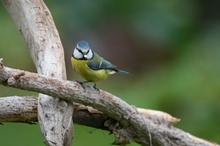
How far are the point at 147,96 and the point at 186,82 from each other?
0.26 m

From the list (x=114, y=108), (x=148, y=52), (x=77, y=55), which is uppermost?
(x=148, y=52)

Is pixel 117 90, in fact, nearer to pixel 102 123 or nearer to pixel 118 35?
pixel 118 35

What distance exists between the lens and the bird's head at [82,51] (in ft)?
7.66

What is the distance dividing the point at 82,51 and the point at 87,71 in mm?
67

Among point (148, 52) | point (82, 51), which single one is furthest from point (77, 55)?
point (148, 52)

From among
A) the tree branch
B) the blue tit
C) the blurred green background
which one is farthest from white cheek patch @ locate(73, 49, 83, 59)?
the blurred green background

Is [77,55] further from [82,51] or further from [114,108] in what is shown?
[114,108]

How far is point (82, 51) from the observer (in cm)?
235

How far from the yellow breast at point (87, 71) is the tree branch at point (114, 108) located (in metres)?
0.09

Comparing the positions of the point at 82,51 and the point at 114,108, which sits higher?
the point at 82,51

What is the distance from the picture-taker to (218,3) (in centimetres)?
553

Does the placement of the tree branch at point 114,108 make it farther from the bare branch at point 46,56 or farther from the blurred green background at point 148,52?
the blurred green background at point 148,52

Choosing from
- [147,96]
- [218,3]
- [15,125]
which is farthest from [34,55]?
[218,3]

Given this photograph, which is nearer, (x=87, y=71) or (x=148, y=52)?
(x=87, y=71)
